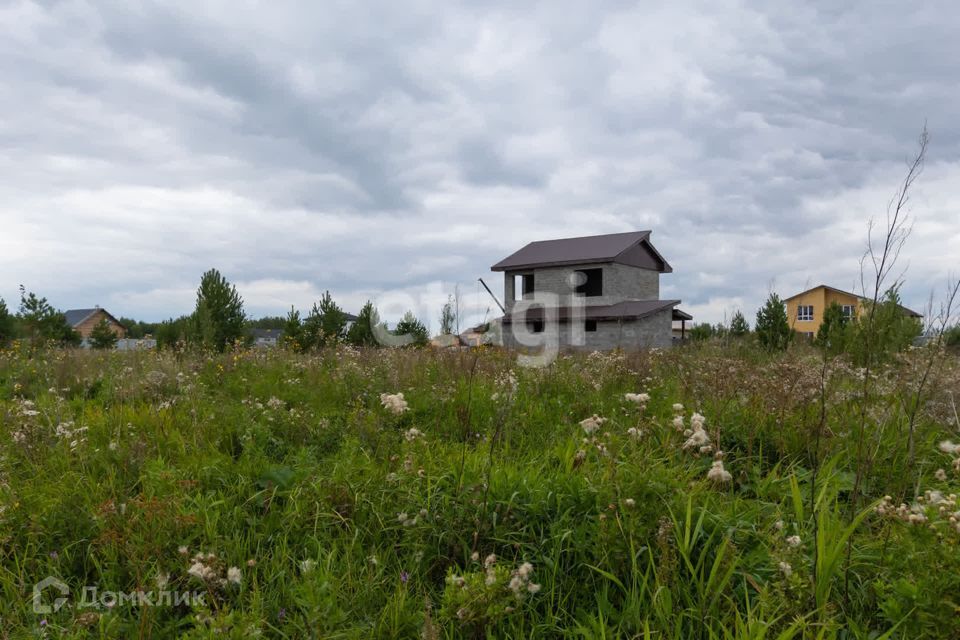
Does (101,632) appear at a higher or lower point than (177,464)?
lower

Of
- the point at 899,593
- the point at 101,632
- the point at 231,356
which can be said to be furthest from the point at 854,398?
the point at 231,356

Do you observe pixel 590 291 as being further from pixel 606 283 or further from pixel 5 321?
pixel 5 321

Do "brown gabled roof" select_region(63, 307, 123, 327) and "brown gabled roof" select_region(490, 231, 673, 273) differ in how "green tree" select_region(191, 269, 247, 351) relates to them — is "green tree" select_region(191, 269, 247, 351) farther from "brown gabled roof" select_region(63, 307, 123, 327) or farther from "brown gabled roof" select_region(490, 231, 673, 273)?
"brown gabled roof" select_region(63, 307, 123, 327)

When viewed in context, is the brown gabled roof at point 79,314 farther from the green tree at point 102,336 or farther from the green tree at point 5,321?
the green tree at point 5,321

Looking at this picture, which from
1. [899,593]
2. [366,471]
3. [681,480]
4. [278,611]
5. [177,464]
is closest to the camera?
[899,593]

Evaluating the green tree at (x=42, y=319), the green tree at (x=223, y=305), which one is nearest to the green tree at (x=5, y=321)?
the green tree at (x=42, y=319)

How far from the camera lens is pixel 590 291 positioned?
29422 millimetres

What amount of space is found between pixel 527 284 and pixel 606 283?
18.6ft

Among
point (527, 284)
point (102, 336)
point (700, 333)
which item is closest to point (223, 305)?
point (527, 284)

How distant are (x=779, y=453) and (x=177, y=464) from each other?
190 inches

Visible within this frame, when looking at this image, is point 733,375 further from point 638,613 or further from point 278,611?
point 278,611

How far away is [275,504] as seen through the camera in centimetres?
338

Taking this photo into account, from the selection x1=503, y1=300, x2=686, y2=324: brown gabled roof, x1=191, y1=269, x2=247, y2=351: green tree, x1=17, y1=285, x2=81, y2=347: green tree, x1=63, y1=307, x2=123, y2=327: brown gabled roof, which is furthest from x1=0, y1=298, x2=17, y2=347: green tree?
x1=63, y1=307, x2=123, y2=327: brown gabled roof

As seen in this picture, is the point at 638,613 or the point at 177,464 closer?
the point at 638,613
